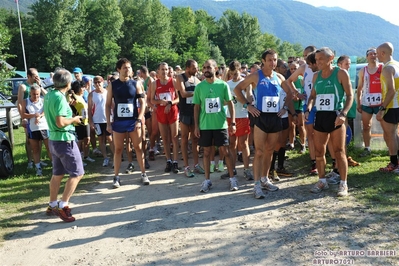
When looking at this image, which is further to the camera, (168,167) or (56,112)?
(168,167)

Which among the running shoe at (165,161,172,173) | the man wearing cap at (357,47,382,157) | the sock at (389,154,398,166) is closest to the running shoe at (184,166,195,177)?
the running shoe at (165,161,172,173)

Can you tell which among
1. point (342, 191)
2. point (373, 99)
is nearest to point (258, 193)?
point (342, 191)

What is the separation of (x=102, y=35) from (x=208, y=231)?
2356 inches

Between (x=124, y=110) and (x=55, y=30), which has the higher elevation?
(x=55, y=30)

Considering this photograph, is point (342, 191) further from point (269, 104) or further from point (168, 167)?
point (168, 167)

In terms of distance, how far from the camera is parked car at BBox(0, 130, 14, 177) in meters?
6.96

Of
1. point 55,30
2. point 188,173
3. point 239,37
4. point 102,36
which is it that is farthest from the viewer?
point 239,37

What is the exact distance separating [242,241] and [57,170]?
266cm

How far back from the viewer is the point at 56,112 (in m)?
4.53

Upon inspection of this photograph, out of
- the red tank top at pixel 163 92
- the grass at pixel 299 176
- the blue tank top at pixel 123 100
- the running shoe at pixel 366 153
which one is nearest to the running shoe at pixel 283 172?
the grass at pixel 299 176

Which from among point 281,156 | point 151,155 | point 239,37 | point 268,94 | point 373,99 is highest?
point 239,37

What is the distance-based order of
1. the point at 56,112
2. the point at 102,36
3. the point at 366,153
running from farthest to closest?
the point at 102,36, the point at 366,153, the point at 56,112

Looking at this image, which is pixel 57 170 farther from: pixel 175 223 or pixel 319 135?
pixel 319 135

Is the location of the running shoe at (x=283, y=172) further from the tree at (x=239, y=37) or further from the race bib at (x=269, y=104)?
the tree at (x=239, y=37)
